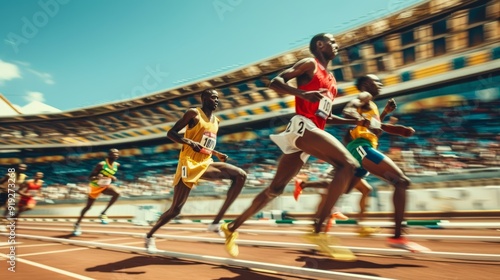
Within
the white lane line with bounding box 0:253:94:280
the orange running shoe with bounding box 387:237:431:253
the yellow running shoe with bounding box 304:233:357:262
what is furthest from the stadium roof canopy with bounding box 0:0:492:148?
the white lane line with bounding box 0:253:94:280

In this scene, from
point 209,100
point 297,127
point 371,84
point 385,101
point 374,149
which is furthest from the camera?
point 385,101

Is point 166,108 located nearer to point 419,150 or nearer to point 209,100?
point 419,150

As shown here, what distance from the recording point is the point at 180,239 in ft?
18.7

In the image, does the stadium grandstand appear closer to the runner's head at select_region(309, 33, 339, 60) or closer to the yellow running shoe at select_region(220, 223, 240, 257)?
the runner's head at select_region(309, 33, 339, 60)

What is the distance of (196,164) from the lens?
4.29 meters

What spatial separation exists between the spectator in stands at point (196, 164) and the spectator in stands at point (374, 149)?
57.2 inches

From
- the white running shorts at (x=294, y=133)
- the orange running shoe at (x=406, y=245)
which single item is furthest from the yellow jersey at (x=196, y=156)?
the orange running shoe at (x=406, y=245)

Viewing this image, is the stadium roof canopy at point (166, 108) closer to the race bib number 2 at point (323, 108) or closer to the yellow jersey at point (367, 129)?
the yellow jersey at point (367, 129)

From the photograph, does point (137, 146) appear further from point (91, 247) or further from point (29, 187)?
point (91, 247)

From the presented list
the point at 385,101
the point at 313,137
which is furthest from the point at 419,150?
the point at 313,137

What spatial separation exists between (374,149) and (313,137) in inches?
49.0

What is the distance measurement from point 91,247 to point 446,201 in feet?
26.9

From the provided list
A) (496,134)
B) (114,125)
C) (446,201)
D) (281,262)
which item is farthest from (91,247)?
(114,125)

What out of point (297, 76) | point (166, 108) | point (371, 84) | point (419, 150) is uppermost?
point (166, 108)
